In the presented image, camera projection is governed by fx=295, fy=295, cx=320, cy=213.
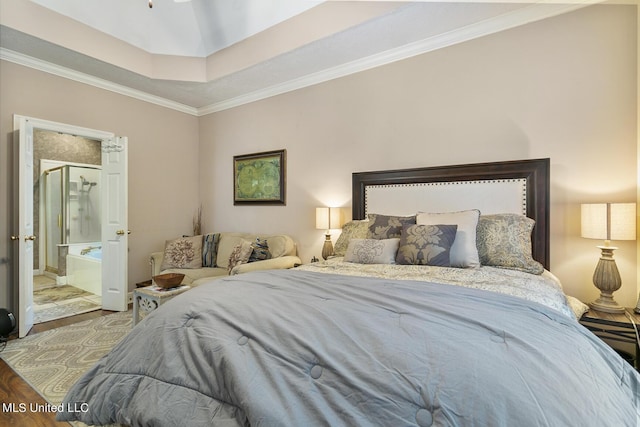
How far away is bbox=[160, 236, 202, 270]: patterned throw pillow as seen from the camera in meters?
3.73

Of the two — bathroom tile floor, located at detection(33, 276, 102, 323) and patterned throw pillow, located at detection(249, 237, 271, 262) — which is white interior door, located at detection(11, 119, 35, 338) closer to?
bathroom tile floor, located at detection(33, 276, 102, 323)

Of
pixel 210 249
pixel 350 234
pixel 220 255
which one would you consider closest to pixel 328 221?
pixel 350 234

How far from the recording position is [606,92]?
223 cm

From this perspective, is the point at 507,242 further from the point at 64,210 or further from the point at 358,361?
the point at 64,210

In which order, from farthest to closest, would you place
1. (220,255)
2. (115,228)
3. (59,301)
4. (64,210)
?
(64,210), (59,301), (220,255), (115,228)

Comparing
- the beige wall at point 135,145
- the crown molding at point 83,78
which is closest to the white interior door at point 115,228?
the beige wall at point 135,145

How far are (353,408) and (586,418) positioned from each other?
1.80 feet

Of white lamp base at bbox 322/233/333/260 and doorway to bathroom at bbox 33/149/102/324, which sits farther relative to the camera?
doorway to bathroom at bbox 33/149/102/324

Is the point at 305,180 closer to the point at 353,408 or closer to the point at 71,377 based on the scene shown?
the point at 71,377

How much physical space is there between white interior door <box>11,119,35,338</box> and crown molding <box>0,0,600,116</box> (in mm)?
839

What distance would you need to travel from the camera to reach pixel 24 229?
2881 mm

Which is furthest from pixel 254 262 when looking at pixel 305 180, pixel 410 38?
pixel 410 38

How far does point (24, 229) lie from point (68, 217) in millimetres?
3154

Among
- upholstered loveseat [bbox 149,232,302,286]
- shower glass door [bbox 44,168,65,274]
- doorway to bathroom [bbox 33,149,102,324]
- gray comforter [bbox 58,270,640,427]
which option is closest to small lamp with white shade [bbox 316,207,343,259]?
upholstered loveseat [bbox 149,232,302,286]
